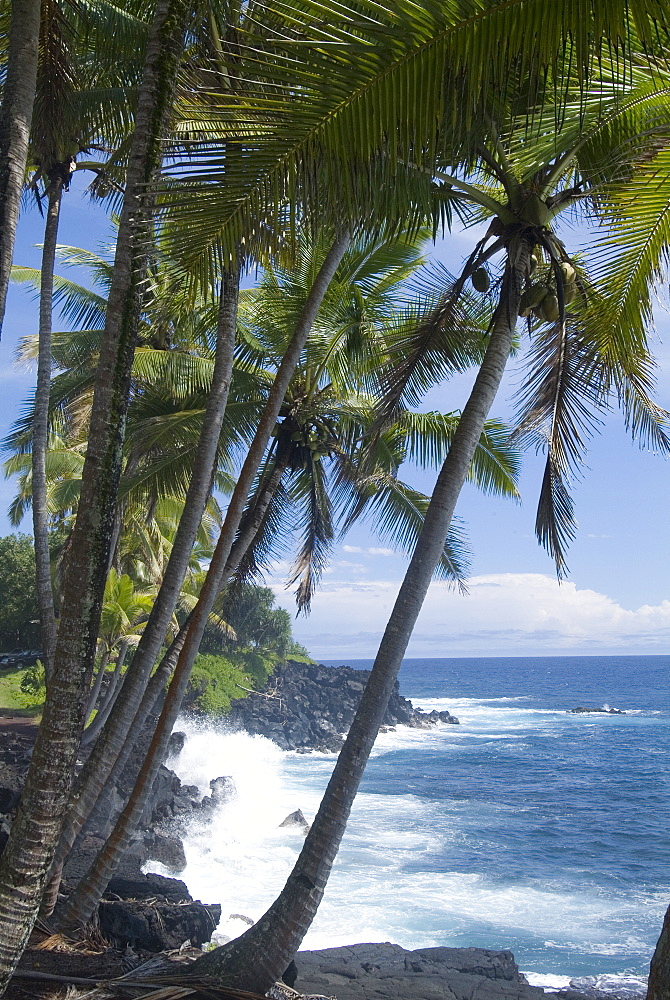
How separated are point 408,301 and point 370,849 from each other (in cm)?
1708

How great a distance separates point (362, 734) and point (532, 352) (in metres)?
3.44

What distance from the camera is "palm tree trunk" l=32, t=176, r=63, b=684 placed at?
320 inches

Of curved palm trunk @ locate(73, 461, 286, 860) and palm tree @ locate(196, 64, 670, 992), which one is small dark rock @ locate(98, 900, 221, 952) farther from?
palm tree @ locate(196, 64, 670, 992)

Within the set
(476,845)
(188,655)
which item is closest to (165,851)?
(476,845)

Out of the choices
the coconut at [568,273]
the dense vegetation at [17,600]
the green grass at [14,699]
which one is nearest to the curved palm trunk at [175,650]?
the coconut at [568,273]

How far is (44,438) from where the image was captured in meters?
8.77

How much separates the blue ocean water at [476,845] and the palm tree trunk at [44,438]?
7.26m

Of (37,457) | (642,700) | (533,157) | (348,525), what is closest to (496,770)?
(348,525)

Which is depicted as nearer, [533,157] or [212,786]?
[533,157]

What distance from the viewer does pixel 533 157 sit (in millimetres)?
5223

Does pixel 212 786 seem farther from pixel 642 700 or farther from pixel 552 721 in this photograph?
pixel 642 700

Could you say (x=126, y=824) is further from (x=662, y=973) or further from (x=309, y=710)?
(x=309, y=710)

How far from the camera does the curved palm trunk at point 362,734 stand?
196 inches

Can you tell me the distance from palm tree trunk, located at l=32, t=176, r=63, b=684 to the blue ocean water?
726 cm
